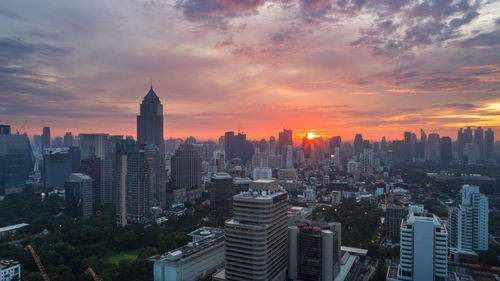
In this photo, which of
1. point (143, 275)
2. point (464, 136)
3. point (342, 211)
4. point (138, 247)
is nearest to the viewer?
point (143, 275)

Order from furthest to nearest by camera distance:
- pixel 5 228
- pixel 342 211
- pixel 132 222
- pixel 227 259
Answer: pixel 342 211
pixel 132 222
pixel 5 228
pixel 227 259

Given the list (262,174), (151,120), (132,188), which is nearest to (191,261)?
(132,188)

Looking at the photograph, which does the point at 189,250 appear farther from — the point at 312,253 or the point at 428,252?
the point at 428,252

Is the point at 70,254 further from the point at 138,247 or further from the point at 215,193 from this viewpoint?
the point at 215,193

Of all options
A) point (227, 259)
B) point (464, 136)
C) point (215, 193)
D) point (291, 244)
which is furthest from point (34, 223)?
point (464, 136)

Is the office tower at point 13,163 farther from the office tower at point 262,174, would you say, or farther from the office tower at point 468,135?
the office tower at point 468,135

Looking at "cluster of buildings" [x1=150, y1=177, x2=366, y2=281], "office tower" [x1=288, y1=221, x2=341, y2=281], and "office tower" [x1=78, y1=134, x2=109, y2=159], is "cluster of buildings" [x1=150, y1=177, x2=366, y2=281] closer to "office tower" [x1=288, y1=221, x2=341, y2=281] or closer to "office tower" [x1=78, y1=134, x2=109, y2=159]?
"office tower" [x1=288, y1=221, x2=341, y2=281]
